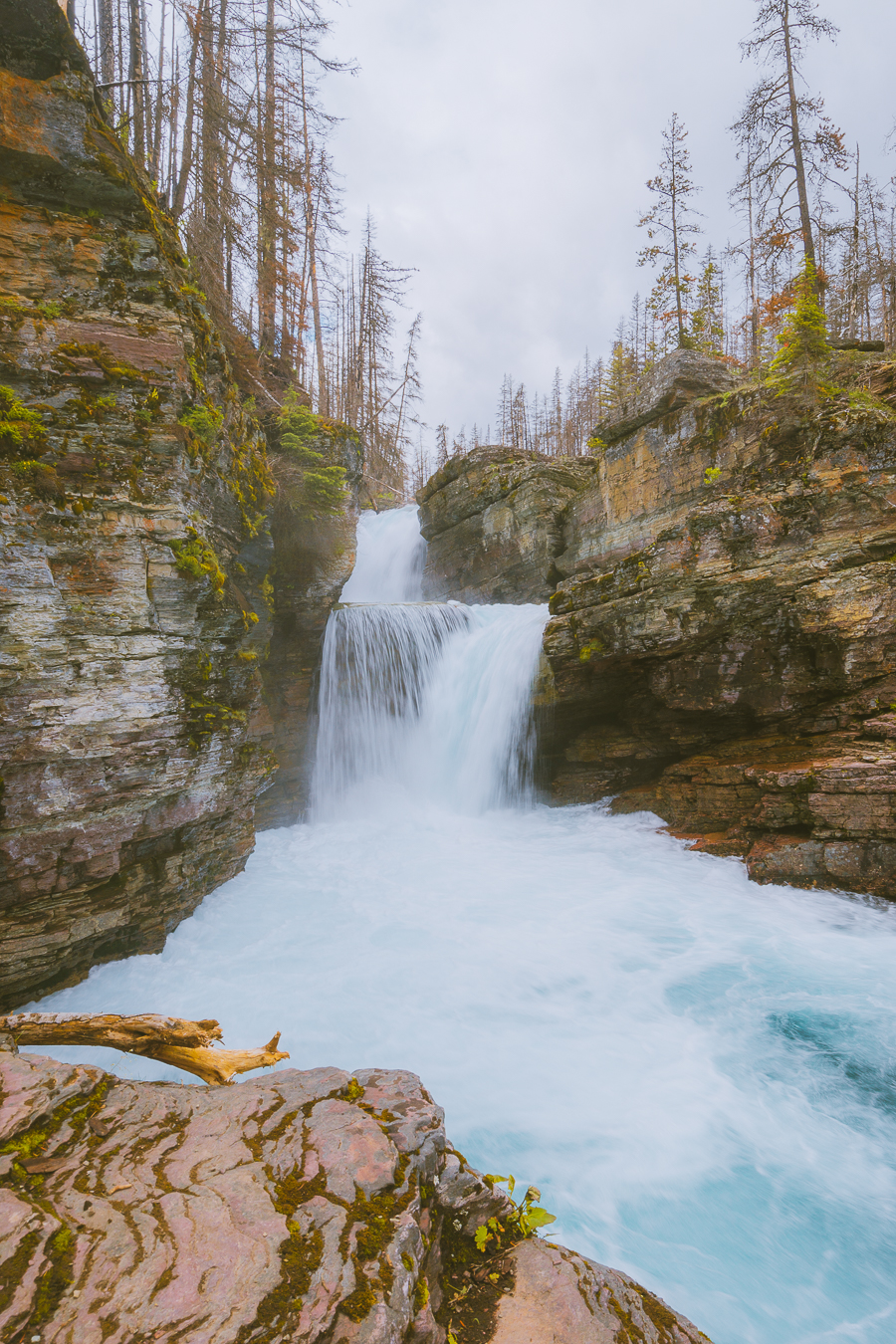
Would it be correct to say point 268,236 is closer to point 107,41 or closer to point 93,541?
point 107,41

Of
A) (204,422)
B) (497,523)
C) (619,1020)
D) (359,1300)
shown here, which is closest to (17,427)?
(204,422)

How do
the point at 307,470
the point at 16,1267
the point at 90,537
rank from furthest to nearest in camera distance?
1. the point at 307,470
2. the point at 90,537
3. the point at 16,1267

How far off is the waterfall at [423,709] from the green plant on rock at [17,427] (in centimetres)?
694

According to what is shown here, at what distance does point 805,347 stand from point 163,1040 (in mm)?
11023

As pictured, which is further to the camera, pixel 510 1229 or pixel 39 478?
pixel 39 478

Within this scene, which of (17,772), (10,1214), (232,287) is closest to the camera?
(10,1214)

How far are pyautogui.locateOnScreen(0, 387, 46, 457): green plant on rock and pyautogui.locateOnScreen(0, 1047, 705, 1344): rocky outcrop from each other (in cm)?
495

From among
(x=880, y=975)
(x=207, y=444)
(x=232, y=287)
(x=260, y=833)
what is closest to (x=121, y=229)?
(x=207, y=444)

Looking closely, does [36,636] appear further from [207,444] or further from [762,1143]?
[762,1143]

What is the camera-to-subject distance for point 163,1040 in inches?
127

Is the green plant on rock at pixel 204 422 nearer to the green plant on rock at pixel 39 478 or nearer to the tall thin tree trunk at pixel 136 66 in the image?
the green plant on rock at pixel 39 478

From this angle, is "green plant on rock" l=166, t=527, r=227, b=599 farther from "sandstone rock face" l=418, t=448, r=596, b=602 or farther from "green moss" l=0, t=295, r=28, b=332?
"sandstone rock face" l=418, t=448, r=596, b=602

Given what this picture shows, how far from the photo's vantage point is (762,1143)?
384cm

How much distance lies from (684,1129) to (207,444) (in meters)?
7.79
